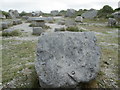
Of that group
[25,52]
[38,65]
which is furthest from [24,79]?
[25,52]

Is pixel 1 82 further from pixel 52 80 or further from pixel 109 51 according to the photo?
pixel 109 51

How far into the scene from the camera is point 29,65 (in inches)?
205

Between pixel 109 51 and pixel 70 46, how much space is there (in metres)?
3.58

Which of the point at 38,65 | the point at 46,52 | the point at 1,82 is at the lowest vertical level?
the point at 1,82

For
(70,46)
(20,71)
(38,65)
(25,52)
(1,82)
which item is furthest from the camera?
(25,52)

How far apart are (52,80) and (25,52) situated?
352 cm

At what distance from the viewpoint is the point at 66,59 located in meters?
3.89

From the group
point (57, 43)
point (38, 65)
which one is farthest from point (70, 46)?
point (38, 65)

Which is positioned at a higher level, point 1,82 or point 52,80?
point 52,80

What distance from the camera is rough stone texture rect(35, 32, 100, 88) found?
357 cm

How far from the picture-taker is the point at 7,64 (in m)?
5.57

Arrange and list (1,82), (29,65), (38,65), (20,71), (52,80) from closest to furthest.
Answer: (52,80)
(38,65)
(1,82)
(20,71)
(29,65)

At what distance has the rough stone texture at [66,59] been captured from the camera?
11.7ft

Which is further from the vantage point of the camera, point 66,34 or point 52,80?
point 66,34
